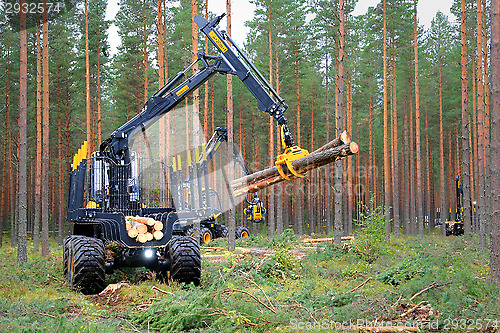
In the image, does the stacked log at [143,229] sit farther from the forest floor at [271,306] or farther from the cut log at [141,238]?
the forest floor at [271,306]

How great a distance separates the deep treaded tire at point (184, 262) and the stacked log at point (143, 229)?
19.9 inches

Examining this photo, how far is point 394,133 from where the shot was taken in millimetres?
26031

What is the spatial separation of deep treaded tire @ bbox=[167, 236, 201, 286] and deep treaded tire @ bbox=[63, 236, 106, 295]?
1.41 metres

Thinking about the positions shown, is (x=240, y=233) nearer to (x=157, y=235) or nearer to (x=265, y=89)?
(x=157, y=235)

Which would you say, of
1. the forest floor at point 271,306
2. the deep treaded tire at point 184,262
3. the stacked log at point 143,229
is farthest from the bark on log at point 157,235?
the forest floor at point 271,306

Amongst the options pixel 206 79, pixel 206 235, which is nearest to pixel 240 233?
pixel 206 235

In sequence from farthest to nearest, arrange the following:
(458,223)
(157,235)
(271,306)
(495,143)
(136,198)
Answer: (458,223) → (136,198) → (157,235) → (495,143) → (271,306)

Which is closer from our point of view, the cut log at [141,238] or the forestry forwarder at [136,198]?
the forestry forwarder at [136,198]

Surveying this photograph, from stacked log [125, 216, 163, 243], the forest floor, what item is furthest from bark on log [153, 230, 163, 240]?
the forest floor

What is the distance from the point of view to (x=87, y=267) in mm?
8516

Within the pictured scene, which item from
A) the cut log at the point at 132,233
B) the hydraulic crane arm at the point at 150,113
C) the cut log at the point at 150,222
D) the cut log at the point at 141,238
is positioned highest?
the hydraulic crane arm at the point at 150,113

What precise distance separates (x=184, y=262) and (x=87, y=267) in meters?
1.90

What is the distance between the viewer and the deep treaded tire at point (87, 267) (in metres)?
8.48

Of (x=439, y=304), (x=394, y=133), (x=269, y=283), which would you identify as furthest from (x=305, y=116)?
(x=439, y=304)
